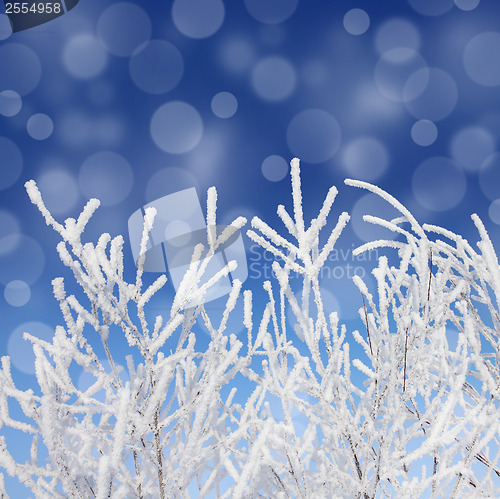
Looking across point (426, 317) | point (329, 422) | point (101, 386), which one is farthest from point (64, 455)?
point (426, 317)

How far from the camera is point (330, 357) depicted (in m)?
1.94

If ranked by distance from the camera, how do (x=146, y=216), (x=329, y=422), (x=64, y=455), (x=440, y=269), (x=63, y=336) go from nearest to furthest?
(x=64, y=455) < (x=63, y=336) < (x=146, y=216) < (x=329, y=422) < (x=440, y=269)

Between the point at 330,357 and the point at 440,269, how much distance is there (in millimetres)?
928

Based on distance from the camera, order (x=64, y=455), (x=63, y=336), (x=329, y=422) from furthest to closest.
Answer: (x=329, y=422) → (x=63, y=336) → (x=64, y=455)

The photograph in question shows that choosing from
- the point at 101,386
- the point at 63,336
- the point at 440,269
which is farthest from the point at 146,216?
the point at 440,269

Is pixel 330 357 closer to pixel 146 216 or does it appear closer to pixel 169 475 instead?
pixel 169 475

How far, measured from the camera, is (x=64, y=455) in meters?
1.63

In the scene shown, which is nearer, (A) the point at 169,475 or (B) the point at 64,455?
(B) the point at 64,455

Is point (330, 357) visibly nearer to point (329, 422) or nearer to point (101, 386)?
point (329, 422)

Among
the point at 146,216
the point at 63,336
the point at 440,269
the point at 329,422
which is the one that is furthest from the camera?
the point at 440,269

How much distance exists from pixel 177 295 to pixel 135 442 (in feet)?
2.74

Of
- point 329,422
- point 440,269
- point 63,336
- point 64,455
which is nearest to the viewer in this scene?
point 64,455

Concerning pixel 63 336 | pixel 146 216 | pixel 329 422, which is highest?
pixel 146 216

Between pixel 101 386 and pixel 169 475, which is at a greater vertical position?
pixel 101 386
